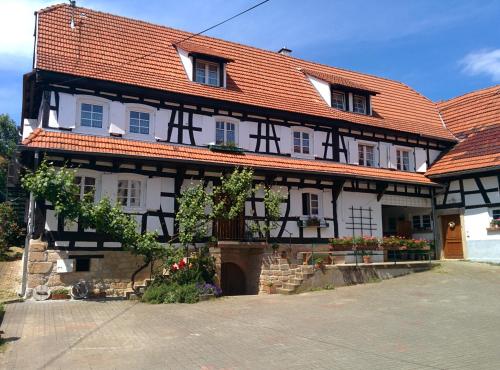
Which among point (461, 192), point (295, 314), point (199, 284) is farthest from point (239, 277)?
point (461, 192)

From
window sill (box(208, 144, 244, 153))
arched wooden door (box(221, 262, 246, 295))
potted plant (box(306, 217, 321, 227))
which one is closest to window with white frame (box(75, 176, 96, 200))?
window sill (box(208, 144, 244, 153))

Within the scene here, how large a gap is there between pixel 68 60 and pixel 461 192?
16.7 metres

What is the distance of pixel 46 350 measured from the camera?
7.79 m

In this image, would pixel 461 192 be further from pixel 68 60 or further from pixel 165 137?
pixel 68 60

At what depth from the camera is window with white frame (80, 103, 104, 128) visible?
620 inches

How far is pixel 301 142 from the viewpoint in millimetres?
19672

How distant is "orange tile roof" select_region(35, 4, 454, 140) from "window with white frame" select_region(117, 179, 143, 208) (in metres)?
3.48

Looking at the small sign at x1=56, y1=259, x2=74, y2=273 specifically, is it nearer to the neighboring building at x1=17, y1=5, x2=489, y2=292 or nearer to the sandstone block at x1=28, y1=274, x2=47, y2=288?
the neighboring building at x1=17, y1=5, x2=489, y2=292

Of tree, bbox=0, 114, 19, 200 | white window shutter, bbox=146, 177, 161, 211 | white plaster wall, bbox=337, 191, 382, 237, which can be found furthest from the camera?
tree, bbox=0, 114, 19, 200

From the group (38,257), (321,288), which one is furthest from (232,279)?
(38,257)

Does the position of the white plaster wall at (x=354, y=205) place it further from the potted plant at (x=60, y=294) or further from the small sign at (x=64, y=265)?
→ the potted plant at (x=60, y=294)

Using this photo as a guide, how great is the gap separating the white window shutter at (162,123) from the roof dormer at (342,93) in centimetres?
784

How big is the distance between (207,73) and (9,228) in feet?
45.5

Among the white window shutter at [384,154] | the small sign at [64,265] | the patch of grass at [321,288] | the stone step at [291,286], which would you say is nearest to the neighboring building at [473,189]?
the white window shutter at [384,154]
